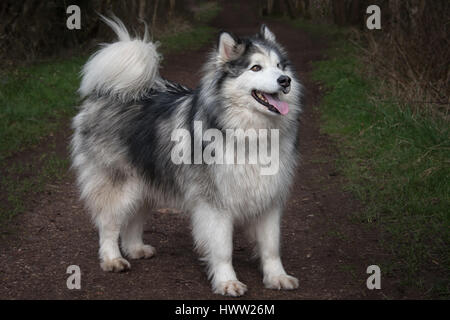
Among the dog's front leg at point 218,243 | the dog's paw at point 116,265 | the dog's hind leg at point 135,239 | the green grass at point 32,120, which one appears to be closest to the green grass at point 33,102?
the green grass at point 32,120

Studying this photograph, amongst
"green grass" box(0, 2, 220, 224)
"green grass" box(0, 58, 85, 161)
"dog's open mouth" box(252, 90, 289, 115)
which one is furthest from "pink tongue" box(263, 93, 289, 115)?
"green grass" box(0, 58, 85, 161)

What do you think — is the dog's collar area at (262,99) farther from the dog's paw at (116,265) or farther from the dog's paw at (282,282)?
the dog's paw at (116,265)

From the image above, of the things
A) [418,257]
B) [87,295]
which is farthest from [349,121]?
[87,295]

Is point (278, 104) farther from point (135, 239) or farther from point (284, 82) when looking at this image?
point (135, 239)

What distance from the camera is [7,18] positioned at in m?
11.3

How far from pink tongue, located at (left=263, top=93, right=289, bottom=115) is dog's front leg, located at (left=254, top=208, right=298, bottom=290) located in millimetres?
668

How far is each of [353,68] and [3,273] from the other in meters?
7.68

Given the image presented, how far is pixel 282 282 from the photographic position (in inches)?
157

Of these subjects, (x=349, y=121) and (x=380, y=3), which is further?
(x=380, y=3)

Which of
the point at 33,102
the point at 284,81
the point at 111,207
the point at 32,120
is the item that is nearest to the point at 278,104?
the point at 284,81

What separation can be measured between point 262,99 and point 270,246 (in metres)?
0.95

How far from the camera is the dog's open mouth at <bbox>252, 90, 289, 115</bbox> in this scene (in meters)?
3.83

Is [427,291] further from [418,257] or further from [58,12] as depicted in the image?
[58,12]

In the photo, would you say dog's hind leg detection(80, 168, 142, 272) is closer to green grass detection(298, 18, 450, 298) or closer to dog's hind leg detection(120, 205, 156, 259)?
dog's hind leg detection(120, 205, 156, 259)
